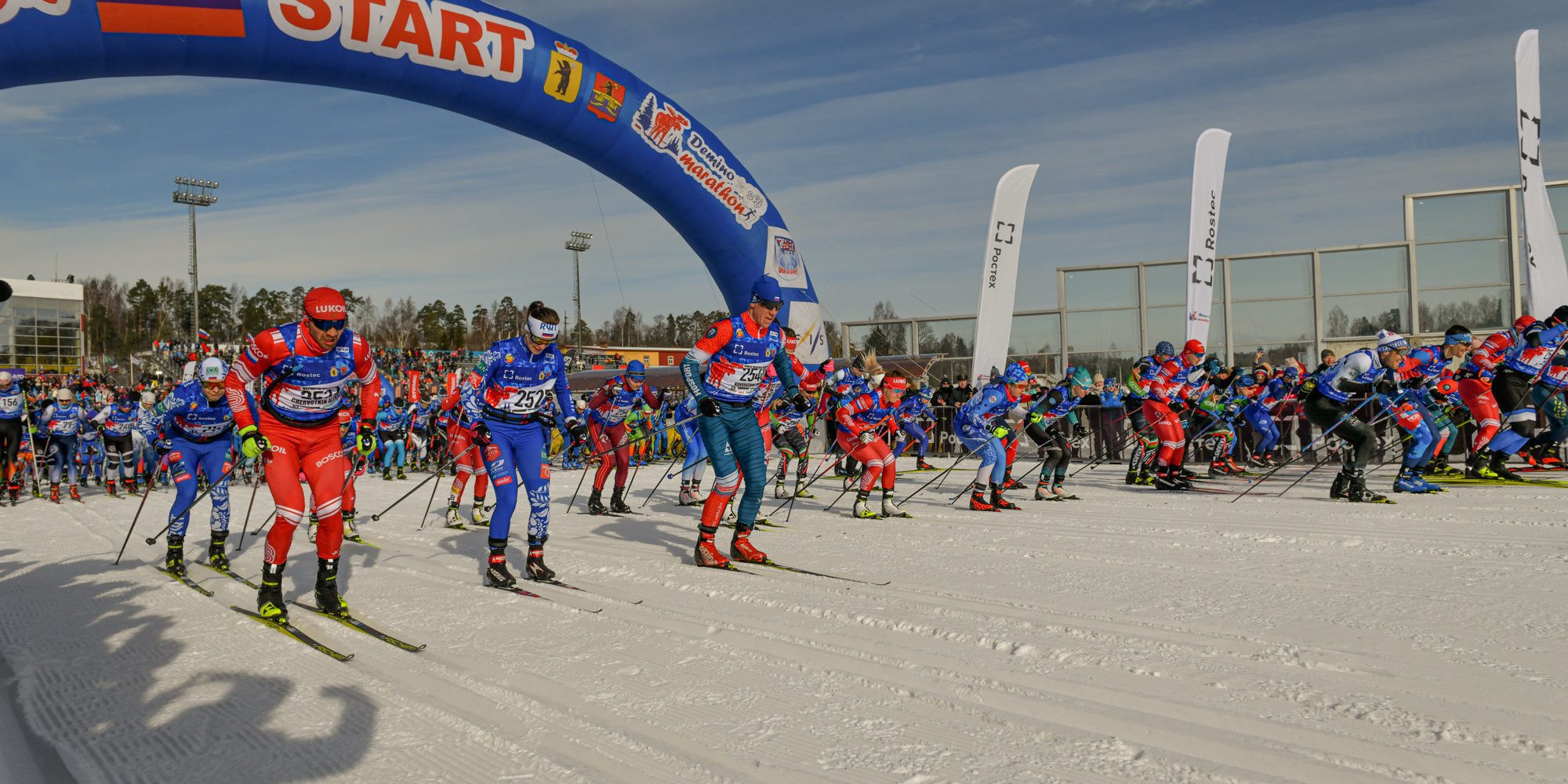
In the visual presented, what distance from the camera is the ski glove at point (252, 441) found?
5234 millimetres

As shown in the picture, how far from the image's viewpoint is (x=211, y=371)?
7555 mm

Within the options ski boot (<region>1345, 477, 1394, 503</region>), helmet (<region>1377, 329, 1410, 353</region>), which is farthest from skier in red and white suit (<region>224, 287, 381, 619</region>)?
helmet (<region>1377, 329, 1410, 353</region>)

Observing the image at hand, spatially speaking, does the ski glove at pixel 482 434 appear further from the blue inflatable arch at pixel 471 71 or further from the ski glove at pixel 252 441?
the blue inflatable arch at pixel 471 71

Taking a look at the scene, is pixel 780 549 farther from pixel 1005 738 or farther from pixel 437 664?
pixel 1005 738

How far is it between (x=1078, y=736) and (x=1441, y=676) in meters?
1.68

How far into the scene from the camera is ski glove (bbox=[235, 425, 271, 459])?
5234 mm

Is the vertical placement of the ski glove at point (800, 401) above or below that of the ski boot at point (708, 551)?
above

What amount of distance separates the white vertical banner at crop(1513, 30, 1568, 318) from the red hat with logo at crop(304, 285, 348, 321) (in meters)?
15.9

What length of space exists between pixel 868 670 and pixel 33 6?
34.9 ft

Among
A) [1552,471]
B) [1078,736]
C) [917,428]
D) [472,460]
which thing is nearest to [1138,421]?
[917,428]

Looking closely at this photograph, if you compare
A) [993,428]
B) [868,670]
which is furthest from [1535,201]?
[868,670]

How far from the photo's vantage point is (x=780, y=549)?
25.8 ft

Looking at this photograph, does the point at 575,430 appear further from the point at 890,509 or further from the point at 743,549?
the point at 890,509

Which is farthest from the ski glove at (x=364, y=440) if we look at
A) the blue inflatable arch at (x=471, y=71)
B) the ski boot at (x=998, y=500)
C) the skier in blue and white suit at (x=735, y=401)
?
the ski boot at (x=998, y=500)
